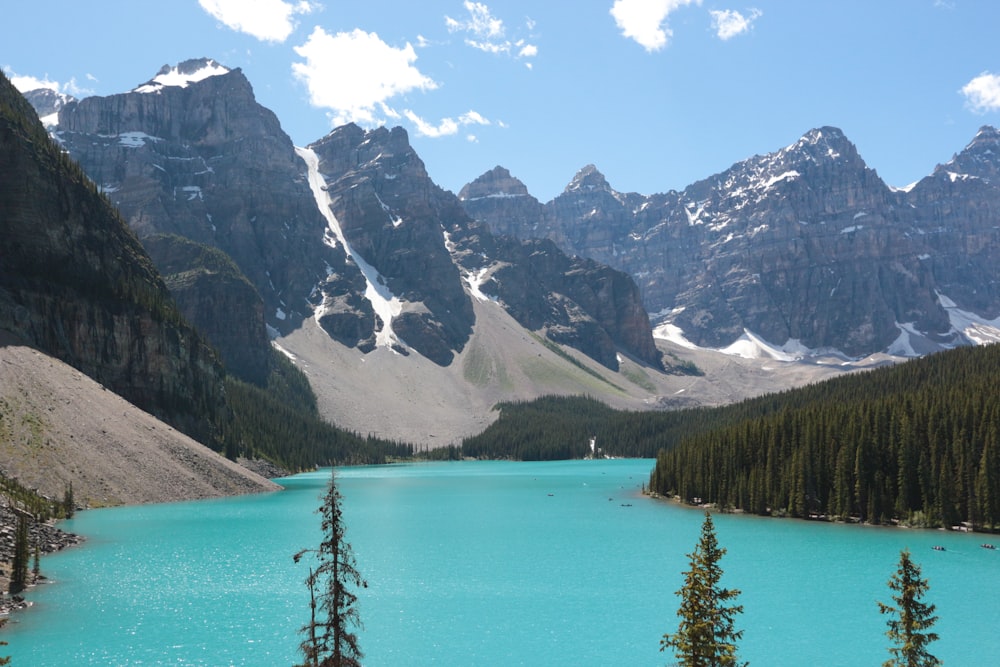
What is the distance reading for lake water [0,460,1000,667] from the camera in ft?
134

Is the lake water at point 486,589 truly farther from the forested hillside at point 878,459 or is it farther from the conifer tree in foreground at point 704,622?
the conifer tree in foreground at point 704,622

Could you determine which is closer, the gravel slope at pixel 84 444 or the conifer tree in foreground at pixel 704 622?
the conifer tree in foreground at pixel 704 622

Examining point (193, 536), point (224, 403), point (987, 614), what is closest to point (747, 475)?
point (987, 614)

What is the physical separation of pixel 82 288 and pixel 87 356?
11.7m

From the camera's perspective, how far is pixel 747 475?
4149 inches

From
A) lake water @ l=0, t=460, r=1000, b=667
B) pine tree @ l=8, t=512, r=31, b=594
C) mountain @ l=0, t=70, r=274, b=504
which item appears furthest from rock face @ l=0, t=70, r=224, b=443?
pine tree @ l=8, t=512, r=31, b=594

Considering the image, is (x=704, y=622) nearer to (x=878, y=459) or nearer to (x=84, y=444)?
(x=878, y=459)

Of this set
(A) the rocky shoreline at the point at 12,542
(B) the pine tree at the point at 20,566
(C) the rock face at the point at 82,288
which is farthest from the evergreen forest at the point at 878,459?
(C) the rock face at the point at 82,288

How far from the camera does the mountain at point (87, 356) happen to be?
305 feet

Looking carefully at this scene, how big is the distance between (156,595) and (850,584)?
46.5 m

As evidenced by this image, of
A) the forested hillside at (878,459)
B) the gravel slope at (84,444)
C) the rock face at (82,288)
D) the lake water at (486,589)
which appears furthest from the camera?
the rock face at (82,288)

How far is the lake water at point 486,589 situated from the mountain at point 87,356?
7652mm

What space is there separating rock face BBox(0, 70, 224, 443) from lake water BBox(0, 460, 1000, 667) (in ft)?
131

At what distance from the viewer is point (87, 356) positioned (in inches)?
4862
